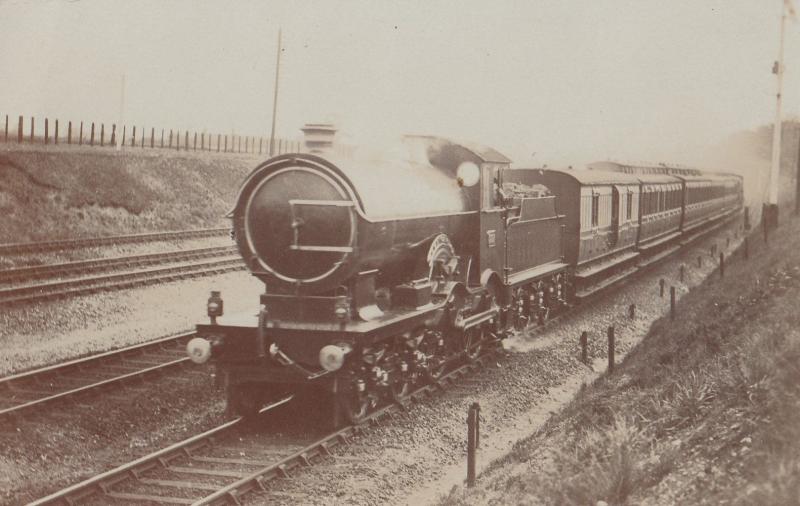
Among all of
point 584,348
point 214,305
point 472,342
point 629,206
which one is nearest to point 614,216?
point 629,206

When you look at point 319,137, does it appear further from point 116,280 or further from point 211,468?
point 116,280

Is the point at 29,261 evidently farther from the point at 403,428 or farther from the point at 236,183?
the point at 236,183

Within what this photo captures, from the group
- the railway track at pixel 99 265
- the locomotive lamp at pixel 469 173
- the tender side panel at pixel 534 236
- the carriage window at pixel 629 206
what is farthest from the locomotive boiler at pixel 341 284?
the carriage window at pixel 629 206

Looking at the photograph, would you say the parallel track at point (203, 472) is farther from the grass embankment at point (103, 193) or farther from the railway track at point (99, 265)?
the grass embankment at point (103, 193)

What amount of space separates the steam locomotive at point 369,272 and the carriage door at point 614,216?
22.3 ft

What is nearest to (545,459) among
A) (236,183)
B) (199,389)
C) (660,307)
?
(199,389)

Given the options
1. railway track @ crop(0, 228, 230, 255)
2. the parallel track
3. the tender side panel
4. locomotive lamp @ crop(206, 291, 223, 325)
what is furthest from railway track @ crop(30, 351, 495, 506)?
railway track @ crop(0, 228, 230, 255)

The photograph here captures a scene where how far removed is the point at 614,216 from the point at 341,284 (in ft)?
45.7

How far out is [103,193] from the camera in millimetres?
22125

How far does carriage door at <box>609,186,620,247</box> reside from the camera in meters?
20.9

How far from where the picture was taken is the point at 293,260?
8945 mm

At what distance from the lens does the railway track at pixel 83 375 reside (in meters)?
9.73

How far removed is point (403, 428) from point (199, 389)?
10.3ft

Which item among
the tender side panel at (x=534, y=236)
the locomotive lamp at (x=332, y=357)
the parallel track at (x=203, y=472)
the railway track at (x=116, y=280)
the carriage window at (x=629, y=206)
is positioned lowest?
the parallel track at (x=203, y=472)
